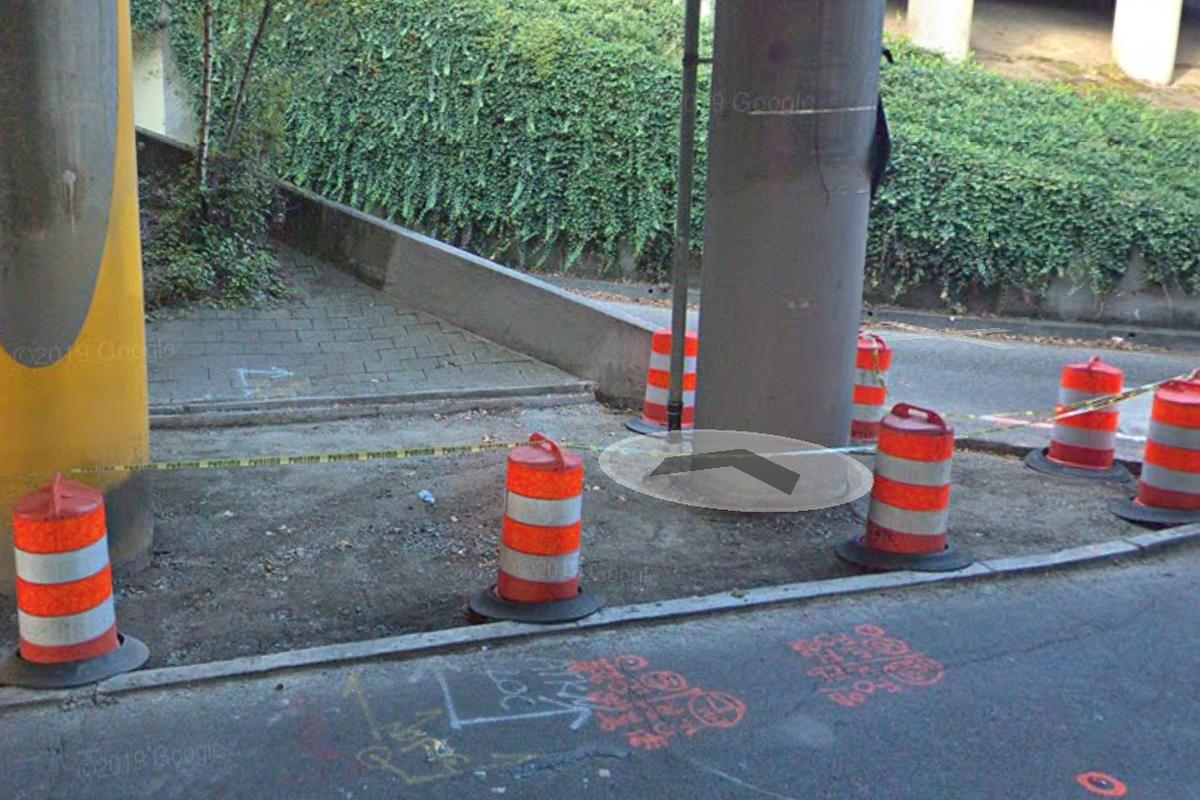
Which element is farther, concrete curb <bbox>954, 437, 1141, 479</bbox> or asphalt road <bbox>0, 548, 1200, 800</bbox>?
concrete curb <bbox>954, 437, 1141, 479</bbox>

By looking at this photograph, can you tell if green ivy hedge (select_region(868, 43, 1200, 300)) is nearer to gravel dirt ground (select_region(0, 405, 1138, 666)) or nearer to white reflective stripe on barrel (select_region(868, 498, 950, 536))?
gravel dirt ground (select_region(0, 405, 1138, 666))

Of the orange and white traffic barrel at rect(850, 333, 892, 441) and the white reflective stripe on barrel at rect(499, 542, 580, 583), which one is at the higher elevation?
the orange and white traffic barrel at rect(850, 333, 892, 441)

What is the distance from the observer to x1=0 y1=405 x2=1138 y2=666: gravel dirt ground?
6012 mm

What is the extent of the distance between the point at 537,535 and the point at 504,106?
555 inches

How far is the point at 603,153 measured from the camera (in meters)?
18.5

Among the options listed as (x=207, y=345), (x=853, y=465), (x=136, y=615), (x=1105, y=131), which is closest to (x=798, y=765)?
(x=136, y=615)

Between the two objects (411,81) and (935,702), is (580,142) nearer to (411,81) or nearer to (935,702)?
(411,81)

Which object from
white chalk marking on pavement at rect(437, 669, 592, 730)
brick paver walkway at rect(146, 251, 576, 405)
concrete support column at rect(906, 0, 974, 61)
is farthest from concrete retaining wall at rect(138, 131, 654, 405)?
concrete support column at rect(906, 0, 974, 61)

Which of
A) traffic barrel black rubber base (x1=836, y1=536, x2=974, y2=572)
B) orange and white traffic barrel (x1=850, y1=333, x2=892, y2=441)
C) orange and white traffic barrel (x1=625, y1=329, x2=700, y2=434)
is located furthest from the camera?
orange and white traffic barrel (x1=625, y1=329, x2=700, y2=434)

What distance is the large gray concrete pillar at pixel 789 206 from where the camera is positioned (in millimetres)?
7305

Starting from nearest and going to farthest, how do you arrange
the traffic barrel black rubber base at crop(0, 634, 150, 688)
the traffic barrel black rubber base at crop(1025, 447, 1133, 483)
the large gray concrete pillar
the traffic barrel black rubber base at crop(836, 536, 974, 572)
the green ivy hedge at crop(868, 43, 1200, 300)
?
the traffic barrel black rubber base at crop(0, 634, 150, 688) → the traffic barrel black rubber base at crop(836, 536, 974, 572) → the large gray concrete pillar → the traffic barrel black rubber base at crop(1025, 447, 1133, 483) → the green ivy hedge at crop(868, 43, 1200, 300)

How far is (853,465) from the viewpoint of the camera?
27.7ft
